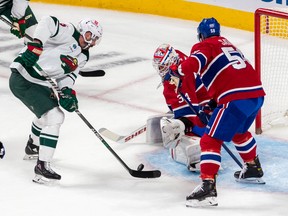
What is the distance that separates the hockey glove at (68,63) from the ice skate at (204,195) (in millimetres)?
1030

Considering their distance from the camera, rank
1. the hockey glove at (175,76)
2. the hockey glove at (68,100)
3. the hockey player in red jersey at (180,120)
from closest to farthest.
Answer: the hockey glove at (175,76)
the hockey glove at (68,100)
the hockey player in red jersey at (180,120)

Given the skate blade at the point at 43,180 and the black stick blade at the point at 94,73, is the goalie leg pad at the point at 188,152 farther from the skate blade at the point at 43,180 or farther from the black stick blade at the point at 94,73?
the skate blade at the point at 43,180

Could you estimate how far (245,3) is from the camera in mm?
7816

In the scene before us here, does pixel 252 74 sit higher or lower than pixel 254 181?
higher

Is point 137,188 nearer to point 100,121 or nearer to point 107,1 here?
point 100,121

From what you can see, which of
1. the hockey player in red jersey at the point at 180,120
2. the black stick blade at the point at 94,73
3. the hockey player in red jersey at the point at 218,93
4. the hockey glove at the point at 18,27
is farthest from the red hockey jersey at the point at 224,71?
the hockey glove at the point at 18,27

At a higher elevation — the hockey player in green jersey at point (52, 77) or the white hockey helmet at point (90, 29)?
the white hockey helmet at point (90, 29)

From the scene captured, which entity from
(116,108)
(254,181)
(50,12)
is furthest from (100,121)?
(50,12)

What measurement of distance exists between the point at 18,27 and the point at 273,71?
175 centimetres

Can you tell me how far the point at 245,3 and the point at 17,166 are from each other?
3071 mm

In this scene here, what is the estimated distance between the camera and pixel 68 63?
5246mm

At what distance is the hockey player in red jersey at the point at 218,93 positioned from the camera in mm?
4805

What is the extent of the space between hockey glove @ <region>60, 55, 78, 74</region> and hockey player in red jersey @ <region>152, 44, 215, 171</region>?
472mm

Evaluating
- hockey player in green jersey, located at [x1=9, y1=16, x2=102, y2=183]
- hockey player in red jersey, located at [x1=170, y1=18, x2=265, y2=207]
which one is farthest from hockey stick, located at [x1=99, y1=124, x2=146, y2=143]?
hockey player in red jersey, located at [x1=170, y1=18, x2=265, y2=207]
